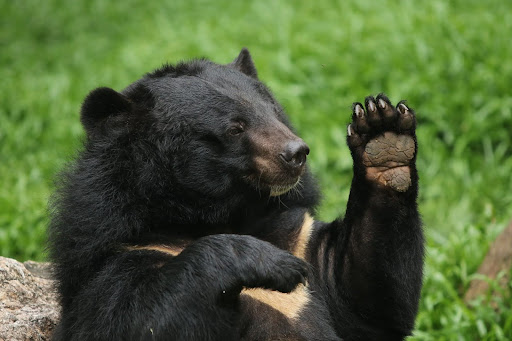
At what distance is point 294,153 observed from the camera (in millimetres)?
3896

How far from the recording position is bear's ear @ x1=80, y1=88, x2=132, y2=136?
159 inches

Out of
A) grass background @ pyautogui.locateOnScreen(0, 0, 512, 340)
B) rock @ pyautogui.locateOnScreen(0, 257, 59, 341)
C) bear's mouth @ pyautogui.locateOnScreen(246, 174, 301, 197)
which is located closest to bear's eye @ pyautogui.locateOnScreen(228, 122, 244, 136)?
bear's mouth @ pyautogui.locateOnScreen(246, 174, 301, 197)

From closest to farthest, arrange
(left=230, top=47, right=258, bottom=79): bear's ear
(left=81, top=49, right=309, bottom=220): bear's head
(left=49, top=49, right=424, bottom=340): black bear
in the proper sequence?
(left=49, top=49, right=424, bottom=340): black bear
(left=81, top=49, right=309, bottom=220): bear's head
(left=230, top=47, right=258, bottom=79): bear's ear

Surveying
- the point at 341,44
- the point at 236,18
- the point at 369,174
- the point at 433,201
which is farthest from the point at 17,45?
the point at 369,174

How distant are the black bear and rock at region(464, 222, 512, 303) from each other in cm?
190

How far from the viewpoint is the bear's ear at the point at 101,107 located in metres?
4.04

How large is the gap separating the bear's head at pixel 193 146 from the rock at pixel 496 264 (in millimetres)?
2454

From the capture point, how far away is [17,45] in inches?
469

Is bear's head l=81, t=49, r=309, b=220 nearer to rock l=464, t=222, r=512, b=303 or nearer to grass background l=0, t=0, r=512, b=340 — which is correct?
grass background l=0, t=0, r=512, b=340

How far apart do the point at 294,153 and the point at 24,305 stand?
1.89m

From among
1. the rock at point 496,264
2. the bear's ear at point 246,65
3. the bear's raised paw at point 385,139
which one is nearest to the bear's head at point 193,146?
the bear's raised paw at point 385,139

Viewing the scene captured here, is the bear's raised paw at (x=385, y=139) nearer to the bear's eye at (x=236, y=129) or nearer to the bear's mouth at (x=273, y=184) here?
the bear's mouth at (x=273, y=184)

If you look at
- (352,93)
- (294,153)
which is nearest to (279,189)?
(294,153)

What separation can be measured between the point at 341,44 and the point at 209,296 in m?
6.21
